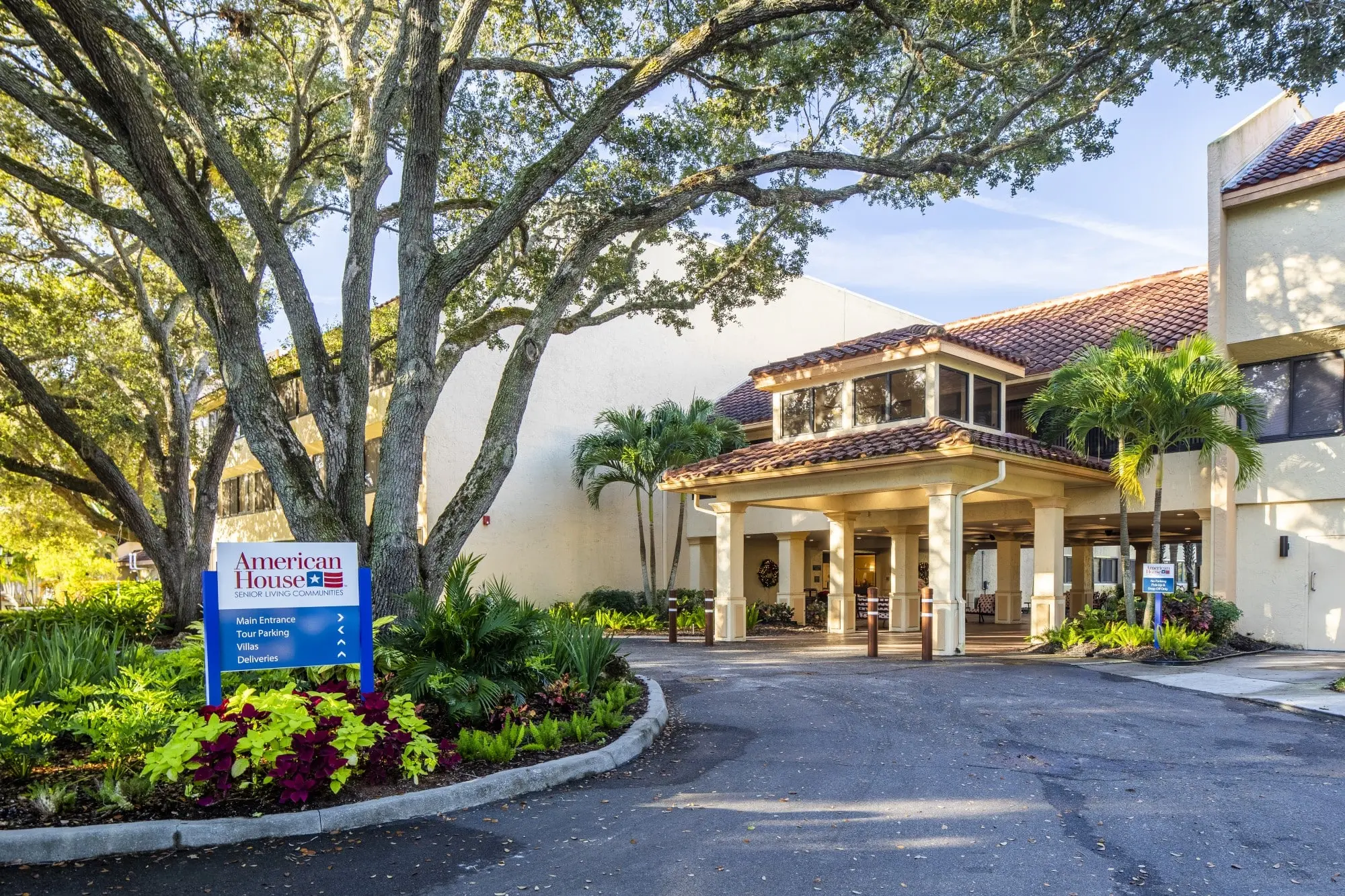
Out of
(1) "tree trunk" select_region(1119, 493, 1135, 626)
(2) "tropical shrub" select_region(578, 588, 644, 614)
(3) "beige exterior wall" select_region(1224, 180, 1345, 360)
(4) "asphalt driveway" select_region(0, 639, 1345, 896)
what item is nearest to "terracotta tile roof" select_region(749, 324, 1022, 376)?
(1) "tree trunk" select_region(1119, 493, 1135, 626)

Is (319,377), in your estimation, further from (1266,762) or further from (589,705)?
(1266,762)

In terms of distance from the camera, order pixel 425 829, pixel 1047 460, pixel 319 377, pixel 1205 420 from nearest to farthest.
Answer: pixel 425 829 < pixel 319 377 < pixel 1205 420 < pixel 1047 460

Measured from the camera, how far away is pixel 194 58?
548 inches

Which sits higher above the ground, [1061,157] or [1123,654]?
[1061,157]

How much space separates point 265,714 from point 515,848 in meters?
1.93

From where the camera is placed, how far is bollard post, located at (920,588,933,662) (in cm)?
1539

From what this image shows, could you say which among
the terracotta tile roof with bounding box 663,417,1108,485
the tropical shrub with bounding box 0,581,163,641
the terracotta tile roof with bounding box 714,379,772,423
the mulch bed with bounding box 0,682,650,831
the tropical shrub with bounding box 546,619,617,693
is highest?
the terracotta tile roof with bounding box 714,379,772,423

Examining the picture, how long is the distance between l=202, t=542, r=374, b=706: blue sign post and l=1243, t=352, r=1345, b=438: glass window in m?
16.0

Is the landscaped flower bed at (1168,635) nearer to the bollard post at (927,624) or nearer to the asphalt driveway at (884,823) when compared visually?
the bollard post at (927,624)

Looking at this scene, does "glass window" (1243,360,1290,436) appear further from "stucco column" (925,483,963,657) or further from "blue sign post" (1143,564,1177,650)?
"stucco column" (925,483,963,657)

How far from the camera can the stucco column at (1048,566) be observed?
17.9 meters

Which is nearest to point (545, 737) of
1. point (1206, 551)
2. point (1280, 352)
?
point (1206, 551)

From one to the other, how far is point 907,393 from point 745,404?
31.1 feet

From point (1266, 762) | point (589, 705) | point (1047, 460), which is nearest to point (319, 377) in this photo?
point (589, 705)
